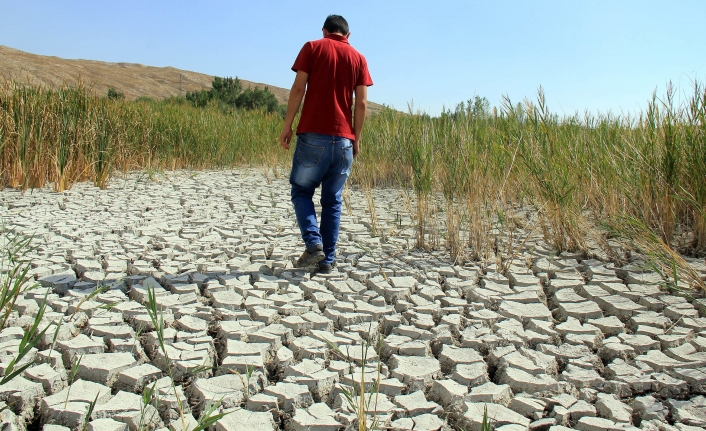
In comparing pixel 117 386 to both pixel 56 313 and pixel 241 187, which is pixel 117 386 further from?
pixel 241 187

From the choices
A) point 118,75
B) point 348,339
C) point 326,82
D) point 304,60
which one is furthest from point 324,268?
point 118,75

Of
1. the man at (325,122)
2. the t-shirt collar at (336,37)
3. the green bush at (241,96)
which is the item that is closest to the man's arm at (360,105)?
the man at (325,122)

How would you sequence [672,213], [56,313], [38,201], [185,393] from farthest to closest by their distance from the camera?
[38,201] → [672,213] → [56,313] → [185,393]

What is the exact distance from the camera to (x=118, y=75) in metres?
47.7

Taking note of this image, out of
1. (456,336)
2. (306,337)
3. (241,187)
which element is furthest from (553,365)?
(241,187)

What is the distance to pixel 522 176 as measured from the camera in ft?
12.5

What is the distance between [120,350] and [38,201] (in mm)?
3616

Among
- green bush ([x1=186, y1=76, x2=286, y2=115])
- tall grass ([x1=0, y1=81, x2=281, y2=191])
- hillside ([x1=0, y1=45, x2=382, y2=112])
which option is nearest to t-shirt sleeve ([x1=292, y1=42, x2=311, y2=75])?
tall grass ([x1=0, y1=81, x2=281, y2=191])

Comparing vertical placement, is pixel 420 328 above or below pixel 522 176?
below

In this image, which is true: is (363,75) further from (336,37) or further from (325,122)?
(325,122)

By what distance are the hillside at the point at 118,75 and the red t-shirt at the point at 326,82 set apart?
2534 cm

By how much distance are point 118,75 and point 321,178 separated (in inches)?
1989

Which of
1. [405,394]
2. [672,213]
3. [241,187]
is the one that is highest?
[672,213]

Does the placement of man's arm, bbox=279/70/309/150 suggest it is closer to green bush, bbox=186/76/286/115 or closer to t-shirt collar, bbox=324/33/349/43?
t-shirt collar, bbox=324/33/349/43
